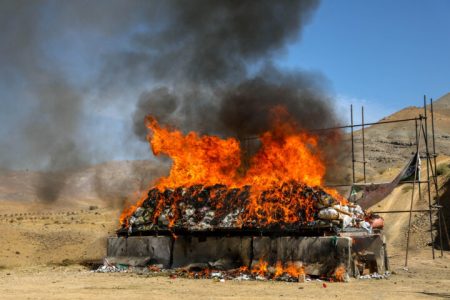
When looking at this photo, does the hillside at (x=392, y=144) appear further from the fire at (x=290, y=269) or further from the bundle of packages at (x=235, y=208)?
the fire at (x=290, y=269)

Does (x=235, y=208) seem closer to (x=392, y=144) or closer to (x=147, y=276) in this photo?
(x=147, y=276)

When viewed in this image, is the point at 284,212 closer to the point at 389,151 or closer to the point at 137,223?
the point at 137,223

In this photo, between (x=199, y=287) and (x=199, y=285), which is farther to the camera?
(x=199, y=285)

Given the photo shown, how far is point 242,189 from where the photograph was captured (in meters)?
20.8

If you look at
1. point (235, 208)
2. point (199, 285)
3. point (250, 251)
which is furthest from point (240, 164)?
point (199, 285)

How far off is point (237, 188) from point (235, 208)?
1005 millimetres

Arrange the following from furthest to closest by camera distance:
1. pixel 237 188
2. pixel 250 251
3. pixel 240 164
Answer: pixel 240 164
pixel 237 188
pixel 250 251

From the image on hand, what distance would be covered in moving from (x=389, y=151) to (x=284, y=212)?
55248 millimetres

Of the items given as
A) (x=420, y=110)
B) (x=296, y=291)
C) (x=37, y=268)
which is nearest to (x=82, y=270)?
(x=37, y=268)

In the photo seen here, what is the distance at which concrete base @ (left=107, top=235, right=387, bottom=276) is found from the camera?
17359 millimetres

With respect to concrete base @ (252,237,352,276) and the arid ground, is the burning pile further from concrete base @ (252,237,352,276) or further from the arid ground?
the arid ground

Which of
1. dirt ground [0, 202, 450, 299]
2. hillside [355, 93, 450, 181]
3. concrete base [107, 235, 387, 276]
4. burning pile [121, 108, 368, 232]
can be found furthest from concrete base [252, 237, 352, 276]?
hillside [355, 93, 450, 181]

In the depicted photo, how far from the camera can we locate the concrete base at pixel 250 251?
17359 mm

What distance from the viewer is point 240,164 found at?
24.5m
